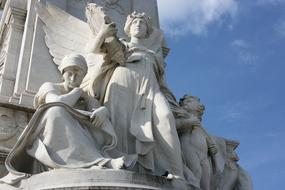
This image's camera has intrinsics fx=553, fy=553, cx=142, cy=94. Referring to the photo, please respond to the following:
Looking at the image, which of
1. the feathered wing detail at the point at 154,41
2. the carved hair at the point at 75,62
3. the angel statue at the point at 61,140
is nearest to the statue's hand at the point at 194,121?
the feathered wing detail at the point at 154,41

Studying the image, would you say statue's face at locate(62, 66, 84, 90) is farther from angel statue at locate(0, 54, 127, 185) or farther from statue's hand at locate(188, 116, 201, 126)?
statue's hand at locate(188, 116, 201, 126)

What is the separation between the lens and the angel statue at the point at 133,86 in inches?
324

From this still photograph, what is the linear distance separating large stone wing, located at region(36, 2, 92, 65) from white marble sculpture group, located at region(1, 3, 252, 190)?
19 mm

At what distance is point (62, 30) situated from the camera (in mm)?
10617

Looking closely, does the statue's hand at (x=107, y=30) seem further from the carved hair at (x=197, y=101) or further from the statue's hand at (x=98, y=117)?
the carved hair at (x=197, y=101)

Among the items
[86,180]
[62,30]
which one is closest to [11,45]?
[62,30]

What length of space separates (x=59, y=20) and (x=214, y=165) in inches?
159

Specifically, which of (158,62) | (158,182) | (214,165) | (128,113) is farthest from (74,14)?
(158,182)

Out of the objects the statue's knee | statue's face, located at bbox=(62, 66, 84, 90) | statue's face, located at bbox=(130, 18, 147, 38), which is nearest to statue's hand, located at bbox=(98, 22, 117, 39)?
statue's face, located at bbox=(62, 66, 84, 90)

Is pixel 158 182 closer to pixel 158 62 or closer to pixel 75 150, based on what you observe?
pixel 75 150

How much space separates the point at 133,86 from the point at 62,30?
8.07 feet

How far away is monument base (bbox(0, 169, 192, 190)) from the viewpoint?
6.90 meters

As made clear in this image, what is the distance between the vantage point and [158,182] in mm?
7402

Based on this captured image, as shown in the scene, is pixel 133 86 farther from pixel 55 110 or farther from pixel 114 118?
pixel 55 110
